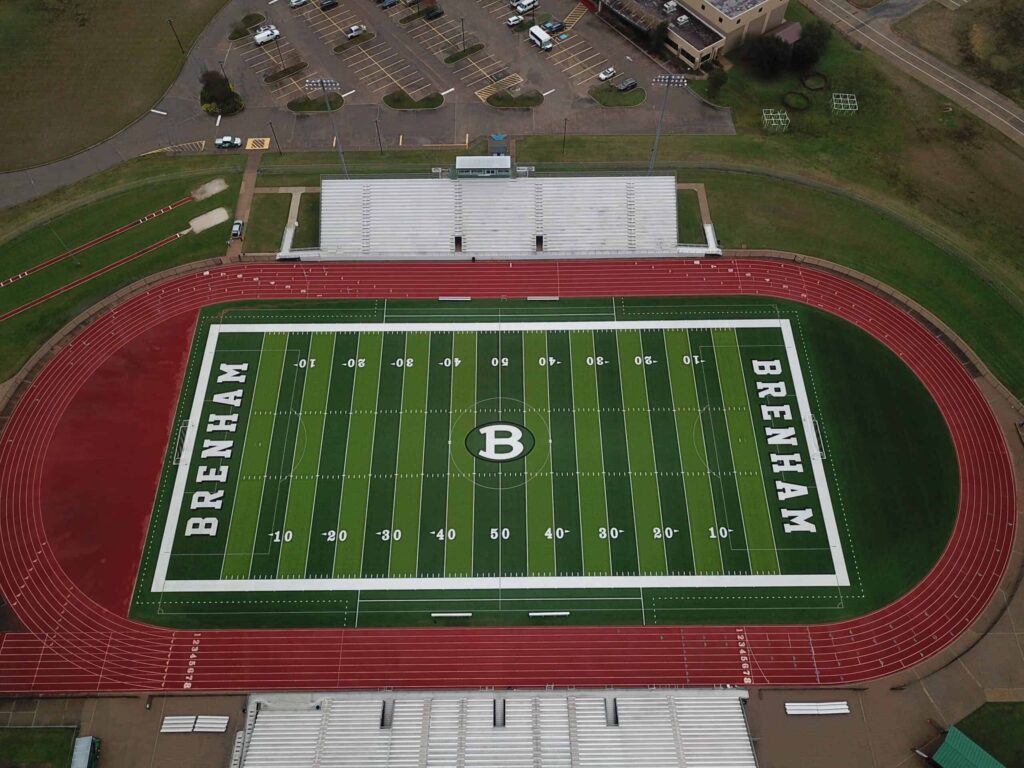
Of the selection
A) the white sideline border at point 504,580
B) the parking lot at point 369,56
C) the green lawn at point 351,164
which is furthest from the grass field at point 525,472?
the parking lot at point 369,56

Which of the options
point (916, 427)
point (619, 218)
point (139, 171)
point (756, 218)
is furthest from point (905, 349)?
point (139, 171)

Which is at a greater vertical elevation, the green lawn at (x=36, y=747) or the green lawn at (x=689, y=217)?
the green lawn at (x=689, y=217)

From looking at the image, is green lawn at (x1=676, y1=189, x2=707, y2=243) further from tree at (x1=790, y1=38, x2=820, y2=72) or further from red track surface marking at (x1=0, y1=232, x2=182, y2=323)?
red track surface marking at (x1=0, y1=232, x2=182, y2=323)

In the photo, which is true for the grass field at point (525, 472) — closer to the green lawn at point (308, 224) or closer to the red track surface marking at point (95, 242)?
the green lawn at point (308, 224)

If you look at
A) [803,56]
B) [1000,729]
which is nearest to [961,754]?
[1000,729]

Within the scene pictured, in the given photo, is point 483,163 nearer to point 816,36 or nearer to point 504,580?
point 504,580

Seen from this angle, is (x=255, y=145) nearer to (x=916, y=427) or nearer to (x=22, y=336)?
(x=22, y=336)
